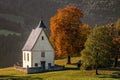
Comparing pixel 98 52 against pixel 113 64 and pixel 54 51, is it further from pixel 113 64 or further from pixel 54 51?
pixel 54 51

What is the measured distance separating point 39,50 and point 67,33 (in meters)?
7.86

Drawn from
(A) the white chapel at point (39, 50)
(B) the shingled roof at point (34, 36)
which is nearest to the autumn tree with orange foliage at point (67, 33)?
(A) the white chapel at point (39, 50)

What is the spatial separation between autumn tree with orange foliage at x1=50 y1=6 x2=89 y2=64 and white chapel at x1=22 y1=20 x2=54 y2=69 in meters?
2.65

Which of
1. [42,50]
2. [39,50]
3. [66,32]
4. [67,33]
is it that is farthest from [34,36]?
[67,33]

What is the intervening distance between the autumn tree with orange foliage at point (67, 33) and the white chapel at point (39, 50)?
2.65 m

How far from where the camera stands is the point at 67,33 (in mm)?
90688

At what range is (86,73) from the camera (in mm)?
74938

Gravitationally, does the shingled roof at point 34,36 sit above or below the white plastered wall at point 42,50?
above

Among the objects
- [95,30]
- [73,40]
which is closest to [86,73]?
→ [95,30]

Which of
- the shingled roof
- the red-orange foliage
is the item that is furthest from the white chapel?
the red-orange foliage

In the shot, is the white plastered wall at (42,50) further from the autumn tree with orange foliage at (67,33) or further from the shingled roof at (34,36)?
the autumn tree with orange foliage at (67,33)

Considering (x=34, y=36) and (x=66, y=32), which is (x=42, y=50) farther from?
(x=66, y=32)

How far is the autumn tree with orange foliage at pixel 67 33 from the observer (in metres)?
90.2

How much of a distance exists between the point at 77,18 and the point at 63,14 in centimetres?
357
